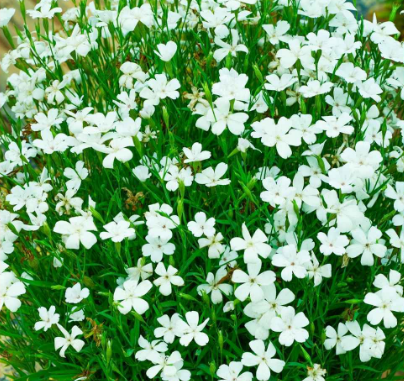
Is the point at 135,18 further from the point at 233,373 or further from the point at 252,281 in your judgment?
the point at 233,373

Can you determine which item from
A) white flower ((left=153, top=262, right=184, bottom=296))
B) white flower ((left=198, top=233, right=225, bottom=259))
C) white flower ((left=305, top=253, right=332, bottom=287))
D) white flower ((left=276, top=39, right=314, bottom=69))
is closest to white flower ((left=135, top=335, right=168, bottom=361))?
white flower ((left=153, top=262, right=184, bottom=296))

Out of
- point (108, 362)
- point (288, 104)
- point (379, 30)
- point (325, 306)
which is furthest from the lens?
point (379, 30)

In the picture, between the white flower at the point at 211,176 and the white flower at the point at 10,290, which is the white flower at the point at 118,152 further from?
the white flower at the point at 10,290

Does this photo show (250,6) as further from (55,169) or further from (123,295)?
(123,295)

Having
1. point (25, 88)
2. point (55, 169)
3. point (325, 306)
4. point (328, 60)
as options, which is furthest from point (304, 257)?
point (25, 88)

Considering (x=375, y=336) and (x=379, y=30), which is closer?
(x=375, y=336)

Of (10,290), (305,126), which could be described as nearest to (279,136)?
(305,126)

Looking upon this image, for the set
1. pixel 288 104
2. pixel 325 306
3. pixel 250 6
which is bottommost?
pixel 325 306

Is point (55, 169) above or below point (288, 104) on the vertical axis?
below
